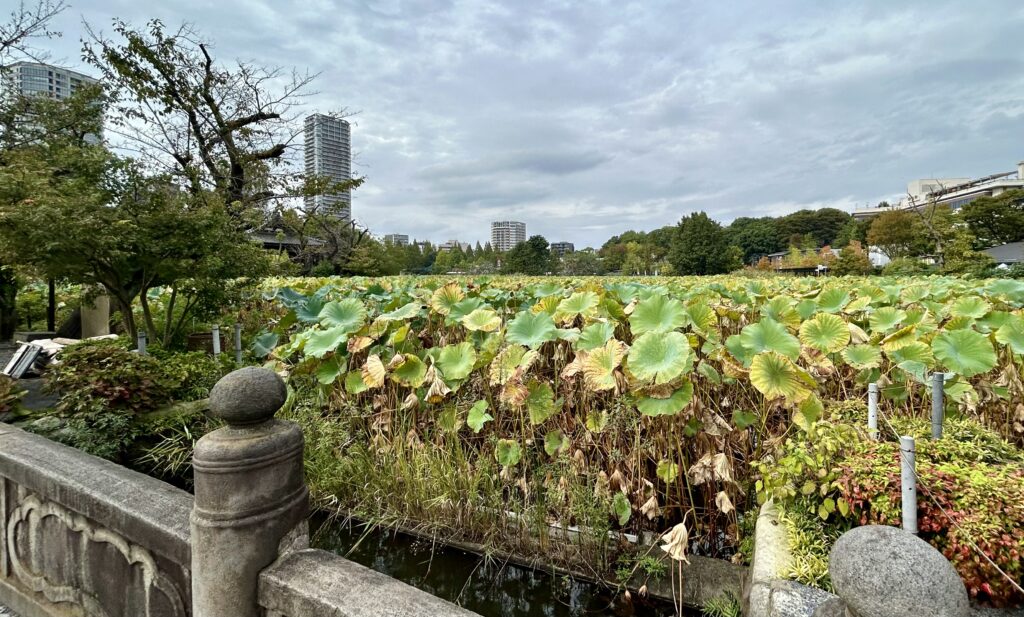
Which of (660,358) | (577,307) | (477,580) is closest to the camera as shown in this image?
(660,358)

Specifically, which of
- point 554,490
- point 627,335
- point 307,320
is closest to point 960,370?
point 627,335

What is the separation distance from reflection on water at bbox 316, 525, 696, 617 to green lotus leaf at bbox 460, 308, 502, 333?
135 centimetres

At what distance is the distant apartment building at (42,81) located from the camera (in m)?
8.94

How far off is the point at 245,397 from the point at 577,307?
7.11ft

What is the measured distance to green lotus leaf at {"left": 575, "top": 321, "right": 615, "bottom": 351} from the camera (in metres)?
2.64

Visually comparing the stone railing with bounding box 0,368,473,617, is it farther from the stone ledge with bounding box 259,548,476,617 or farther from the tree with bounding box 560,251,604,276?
the tree with bounding box 560,251,604,276

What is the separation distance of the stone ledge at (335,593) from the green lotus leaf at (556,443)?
1.46 meters

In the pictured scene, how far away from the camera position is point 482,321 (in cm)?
318

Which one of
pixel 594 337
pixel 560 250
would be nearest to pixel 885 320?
pixel 594 337

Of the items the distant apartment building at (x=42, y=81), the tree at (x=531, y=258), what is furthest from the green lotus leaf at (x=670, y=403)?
the tree at (x=531, y=258)

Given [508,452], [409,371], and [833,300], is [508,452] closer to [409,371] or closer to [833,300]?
[409,371]

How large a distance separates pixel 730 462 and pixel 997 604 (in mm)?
1168

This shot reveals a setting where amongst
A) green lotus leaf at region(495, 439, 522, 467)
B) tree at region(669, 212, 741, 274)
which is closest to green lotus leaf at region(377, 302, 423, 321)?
green lotus leaf at region(495, 439, 522, 467)

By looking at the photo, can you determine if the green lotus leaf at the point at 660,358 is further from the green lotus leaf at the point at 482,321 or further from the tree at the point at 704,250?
the tree at the point at 704,250
